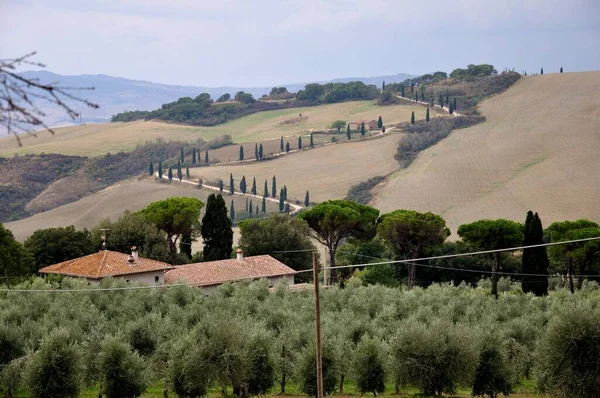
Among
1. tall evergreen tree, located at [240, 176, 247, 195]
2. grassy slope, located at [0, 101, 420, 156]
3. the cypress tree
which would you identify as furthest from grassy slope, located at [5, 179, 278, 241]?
the cypress tree

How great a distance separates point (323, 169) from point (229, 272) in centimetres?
9605

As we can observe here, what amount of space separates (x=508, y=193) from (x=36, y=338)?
291 feet

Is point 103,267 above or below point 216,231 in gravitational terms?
above

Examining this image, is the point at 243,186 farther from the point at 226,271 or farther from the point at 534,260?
the point at 534,260

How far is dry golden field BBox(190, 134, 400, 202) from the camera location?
13312 cm

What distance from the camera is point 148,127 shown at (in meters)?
199

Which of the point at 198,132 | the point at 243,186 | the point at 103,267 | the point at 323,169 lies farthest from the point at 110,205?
the point at 103,267

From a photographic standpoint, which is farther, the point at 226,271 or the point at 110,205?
the point at 110,205

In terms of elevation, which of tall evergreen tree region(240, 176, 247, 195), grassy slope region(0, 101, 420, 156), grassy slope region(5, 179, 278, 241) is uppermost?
grassy slope region(0, 101, 420, 156)

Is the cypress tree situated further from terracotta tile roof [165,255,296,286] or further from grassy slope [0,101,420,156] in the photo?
→ grassy slope [0,101,420,156]

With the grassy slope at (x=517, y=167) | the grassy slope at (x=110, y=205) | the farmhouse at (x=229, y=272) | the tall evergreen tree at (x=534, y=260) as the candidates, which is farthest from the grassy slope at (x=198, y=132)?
the tall evergreen tree at (x=534, y=260)

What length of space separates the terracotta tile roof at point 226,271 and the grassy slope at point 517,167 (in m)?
49.8

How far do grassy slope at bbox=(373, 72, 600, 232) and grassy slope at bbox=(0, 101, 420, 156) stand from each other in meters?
26.4

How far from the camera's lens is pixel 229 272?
47.1 m
